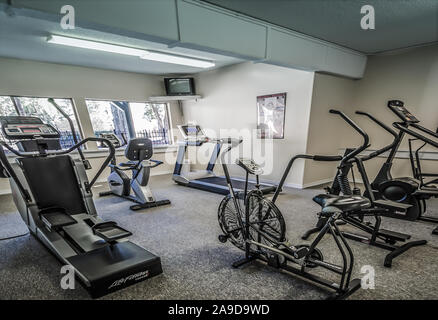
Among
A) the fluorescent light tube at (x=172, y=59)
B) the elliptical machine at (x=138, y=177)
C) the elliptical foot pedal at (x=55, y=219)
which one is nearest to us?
the elliptical foot pedal at (x=55, y=219)

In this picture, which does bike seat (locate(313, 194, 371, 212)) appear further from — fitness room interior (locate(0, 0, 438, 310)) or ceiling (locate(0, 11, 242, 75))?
ceiling (locate(0, 11, 242, 75))

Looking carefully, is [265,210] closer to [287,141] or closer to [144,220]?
[144,220]

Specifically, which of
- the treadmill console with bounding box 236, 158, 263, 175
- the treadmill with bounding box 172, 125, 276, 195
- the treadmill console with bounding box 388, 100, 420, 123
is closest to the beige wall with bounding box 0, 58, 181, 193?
the treadmill with bounding box 172, 125, 276, 195

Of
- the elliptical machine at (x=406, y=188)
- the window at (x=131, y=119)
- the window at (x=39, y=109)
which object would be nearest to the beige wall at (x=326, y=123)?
the elliptical machine at (x=406, y=188)

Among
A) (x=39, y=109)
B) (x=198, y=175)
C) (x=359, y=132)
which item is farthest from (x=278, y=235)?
(x=39, y=109)

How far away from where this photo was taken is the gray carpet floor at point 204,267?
1.82 m

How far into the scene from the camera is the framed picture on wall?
478 centimetres

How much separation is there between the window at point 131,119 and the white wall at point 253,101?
108 centimetres

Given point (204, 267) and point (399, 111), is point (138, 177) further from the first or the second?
point (399, 111)

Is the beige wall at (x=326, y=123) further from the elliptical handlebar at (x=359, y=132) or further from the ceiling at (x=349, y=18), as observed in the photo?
the elliptical handlebar at (x=359, y=132)

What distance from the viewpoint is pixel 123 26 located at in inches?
81.0

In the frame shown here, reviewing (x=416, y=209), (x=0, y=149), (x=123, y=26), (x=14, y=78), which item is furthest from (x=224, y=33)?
(x=14, y=78)

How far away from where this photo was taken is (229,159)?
585 cm
